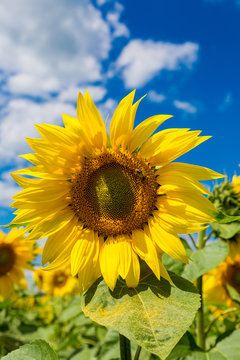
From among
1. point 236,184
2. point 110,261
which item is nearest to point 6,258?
point 236,184

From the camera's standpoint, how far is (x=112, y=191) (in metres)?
2.00

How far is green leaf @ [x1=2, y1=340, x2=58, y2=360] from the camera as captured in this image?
66.3 inches

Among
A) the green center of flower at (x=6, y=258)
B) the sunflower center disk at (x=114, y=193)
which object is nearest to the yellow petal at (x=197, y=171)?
the sunflower center disk at (x=114, y=193)

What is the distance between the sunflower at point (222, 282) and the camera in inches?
169

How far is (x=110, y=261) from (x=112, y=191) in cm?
40

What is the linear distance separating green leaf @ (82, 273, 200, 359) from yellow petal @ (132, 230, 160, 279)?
0.21 feet

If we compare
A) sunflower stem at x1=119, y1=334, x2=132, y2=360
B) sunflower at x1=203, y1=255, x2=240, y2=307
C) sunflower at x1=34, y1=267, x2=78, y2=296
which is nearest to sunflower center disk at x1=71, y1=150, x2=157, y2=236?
sunflower stem at x1=119, y1=334, x2=132, y2=360

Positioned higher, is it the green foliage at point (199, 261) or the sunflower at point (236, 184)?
the sunflower at point (236, 184)

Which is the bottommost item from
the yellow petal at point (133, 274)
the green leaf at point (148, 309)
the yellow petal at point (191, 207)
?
the green leaf at point (148, 309)

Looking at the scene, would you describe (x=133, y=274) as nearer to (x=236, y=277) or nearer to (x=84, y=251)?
(x=84, y=251)

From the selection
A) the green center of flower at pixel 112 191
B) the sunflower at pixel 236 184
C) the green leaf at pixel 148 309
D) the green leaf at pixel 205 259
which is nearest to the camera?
the green leaf at pixel 148 309

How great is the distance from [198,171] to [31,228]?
88cm

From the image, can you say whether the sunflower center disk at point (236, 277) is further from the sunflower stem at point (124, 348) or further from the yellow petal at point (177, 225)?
the sunflower stem at point (124, 348)

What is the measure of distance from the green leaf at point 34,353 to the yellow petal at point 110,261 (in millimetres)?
438
